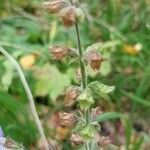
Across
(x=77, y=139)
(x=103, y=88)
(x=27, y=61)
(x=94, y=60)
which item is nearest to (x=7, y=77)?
(x=27, y=61)

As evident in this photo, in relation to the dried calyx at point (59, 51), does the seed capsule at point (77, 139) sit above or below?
below

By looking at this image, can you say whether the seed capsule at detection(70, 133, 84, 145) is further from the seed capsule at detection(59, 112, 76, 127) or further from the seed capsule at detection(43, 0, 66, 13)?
the seed capsule at detection(43, 0, 66, 13)

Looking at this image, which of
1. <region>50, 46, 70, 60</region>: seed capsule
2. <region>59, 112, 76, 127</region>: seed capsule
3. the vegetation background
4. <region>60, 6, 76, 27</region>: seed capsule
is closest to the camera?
<region>60, 6, 76, 27</region>: seed capsule

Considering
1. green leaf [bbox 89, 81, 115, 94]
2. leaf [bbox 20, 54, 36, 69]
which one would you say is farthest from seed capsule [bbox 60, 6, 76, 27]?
leaf [bbox 20, 54, 36, 69]

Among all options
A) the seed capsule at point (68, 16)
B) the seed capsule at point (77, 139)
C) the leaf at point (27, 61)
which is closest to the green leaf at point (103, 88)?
the seed capsule at point (77, 139)

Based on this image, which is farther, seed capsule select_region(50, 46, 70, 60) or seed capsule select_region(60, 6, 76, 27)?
seed capsule select_region(50, 46, 70, 60)

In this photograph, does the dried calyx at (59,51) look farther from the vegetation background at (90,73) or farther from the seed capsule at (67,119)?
the vegetation background at (90,73)
